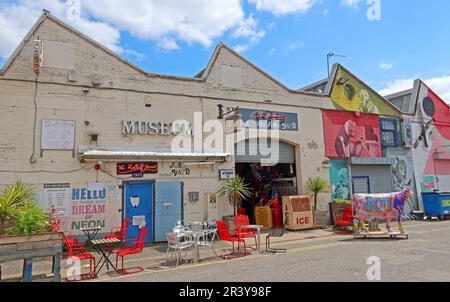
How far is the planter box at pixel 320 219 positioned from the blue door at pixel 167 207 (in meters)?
5.97

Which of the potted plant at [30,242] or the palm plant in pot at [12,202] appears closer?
the potted plant at [30,242]

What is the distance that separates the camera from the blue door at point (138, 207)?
38.2 feet

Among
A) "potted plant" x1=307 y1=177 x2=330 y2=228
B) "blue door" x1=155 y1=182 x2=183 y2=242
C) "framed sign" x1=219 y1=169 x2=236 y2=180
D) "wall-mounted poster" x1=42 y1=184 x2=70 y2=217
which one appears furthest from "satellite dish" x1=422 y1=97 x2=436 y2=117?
"wall-mounted poster" x1=42 y1=184 x2=70 y2=217

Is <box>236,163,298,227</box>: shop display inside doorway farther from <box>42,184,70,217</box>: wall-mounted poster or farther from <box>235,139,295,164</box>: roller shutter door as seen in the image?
<box>42,184,70,217</box>: wall-mounted poster

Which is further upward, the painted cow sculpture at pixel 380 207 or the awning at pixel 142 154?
the awning at pixel 142 154

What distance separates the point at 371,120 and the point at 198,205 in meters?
11.1

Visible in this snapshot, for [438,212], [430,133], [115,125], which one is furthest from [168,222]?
[430,133]

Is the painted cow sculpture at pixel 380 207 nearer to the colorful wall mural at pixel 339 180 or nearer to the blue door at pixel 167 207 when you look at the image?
the colorful wall mural at pixel 339 180

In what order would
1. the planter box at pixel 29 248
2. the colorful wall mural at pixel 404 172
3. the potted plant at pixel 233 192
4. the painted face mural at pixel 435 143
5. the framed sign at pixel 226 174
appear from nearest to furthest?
the planter box at pixel 29 248
the potted plant at pixel 233 192
the framed sign at pixel 226 174
the colorful wall mural at pixel 404 172
the painted face mural at pixel 435 143

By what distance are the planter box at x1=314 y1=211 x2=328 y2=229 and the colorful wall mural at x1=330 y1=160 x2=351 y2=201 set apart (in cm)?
178

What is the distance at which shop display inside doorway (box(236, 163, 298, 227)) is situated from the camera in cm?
1606

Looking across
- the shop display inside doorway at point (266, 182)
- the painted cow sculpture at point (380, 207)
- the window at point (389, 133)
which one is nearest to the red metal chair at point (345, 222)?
the painted cow sculpture at point (380, 207)

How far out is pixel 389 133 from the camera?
1852 cm

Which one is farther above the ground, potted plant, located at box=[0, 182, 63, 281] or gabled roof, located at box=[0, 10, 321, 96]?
gabled roof, located at box=[0, 10, 321, 96]
